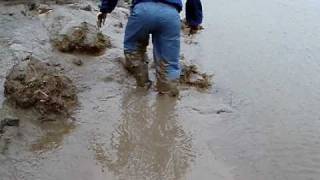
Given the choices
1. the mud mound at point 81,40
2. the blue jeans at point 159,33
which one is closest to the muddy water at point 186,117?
the mud mound at point 81,40

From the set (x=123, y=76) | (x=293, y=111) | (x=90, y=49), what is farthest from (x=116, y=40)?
(x=293, y=111)

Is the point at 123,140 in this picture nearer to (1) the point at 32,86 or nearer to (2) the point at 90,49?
(1) the point at 32,86

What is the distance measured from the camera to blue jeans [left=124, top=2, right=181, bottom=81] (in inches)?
220

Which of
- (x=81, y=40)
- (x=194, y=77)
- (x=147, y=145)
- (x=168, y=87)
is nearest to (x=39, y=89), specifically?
(x=147, y=145)

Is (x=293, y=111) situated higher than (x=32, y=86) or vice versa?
(x=32, y=86)

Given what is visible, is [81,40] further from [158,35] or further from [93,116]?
[93,116]

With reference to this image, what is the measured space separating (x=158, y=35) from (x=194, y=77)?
0.97 meters

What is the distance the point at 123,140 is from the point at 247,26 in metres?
4.49

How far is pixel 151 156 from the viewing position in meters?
4.71

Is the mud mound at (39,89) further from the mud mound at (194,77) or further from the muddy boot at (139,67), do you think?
the mud mound at (194,77)

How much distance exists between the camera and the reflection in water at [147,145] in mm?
4484

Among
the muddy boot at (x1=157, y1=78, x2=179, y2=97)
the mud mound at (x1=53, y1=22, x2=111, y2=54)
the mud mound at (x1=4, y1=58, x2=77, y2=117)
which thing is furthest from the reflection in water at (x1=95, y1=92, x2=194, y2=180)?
the mud mound at (x1=53, y1=22, x2=111, y2=54)

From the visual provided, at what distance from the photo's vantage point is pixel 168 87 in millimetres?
5984

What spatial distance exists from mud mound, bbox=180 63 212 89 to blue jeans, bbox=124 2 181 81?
0.50m
